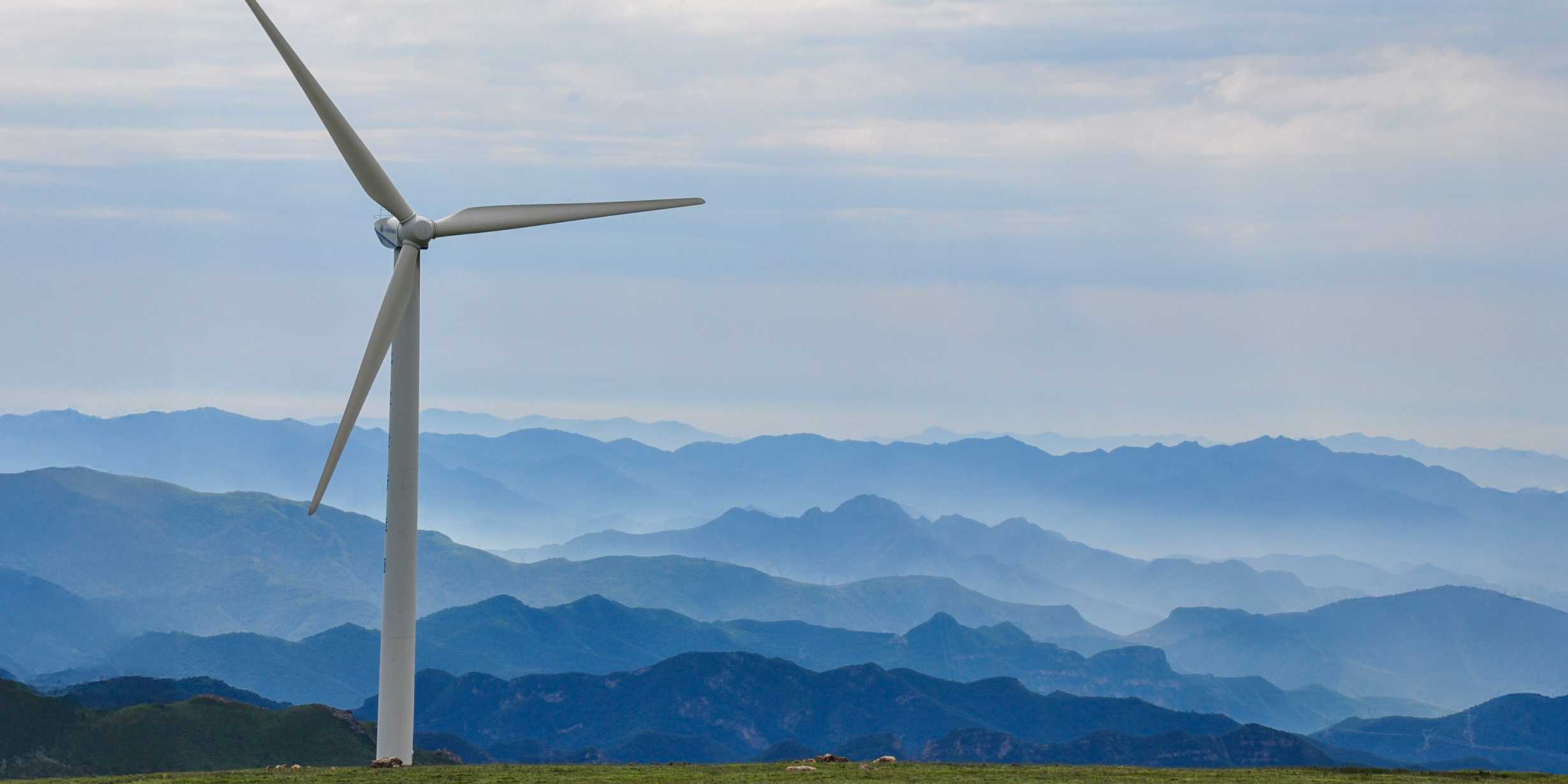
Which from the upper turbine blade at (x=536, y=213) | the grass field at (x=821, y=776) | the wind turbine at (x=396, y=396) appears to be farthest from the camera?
the upper turbine blade at (x=536, y=213)

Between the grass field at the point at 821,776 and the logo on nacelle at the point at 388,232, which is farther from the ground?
the logo on nacelle at the point at 388,232

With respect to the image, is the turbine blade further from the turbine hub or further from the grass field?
the grass field

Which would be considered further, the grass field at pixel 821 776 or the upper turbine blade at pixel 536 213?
the upper turbine blade at pixel 536 213

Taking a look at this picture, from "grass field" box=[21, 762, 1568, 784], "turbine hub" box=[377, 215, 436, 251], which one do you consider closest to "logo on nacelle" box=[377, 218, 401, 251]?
"turbine hub" box=[377, 215, 436, 251]

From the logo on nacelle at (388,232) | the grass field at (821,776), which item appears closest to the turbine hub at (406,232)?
the logo on nacelle at (388,232)

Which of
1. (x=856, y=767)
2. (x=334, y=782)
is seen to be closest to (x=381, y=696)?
(x=334, y=782)

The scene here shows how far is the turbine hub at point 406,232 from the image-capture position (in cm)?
7350

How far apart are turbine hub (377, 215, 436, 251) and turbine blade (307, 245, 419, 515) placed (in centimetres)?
61

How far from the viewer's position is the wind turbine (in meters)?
70.8

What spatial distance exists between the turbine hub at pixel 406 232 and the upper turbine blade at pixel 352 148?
442 millimetres

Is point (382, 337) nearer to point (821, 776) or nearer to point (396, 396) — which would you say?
point (396, 396)

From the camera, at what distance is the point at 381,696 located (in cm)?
7231

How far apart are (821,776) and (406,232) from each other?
29.4 metres

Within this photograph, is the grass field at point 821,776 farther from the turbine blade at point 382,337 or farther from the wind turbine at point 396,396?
the turbine blade at point 382,337
